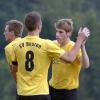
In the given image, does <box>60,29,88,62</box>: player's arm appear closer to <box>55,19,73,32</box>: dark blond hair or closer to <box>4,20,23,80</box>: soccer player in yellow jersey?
<box>4,20,23,80</box>: soccer player in yellow jersey

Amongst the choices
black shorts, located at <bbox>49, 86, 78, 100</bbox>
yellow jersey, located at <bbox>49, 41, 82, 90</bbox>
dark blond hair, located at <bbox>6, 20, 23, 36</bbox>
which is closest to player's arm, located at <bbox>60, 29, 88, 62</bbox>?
dark blond hair, located at <bbox>6, 20, 23, 36</bbox>

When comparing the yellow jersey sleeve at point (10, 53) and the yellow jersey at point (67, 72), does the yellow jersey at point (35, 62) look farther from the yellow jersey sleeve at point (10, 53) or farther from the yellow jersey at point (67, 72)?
the yellow jersey at point (67, 72)

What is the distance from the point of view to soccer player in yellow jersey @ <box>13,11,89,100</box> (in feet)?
20.4

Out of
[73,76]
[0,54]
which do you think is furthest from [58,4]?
[73,76]

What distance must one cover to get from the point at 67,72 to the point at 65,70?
1.2 inches

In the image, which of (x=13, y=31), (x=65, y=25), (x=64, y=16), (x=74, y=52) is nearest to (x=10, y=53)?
(x=13, y=31)

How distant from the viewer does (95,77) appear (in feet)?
172

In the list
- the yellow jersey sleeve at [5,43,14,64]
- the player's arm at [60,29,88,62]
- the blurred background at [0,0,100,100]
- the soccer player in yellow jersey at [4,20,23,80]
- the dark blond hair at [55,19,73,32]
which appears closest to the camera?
the player's arm at [60,29,88,62]

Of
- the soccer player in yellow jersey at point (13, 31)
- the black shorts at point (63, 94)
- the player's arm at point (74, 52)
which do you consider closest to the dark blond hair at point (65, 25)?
the soccer player in yellow jersey at point (13, 31)

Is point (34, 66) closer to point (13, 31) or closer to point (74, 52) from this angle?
point (74, 52)

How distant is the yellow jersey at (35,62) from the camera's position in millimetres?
6258

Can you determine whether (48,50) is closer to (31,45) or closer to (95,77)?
(31,45)

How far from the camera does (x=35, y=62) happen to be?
627cm

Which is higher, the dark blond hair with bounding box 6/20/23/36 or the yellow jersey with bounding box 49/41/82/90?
the dark blond hair with bounding box 6/20/23/36
